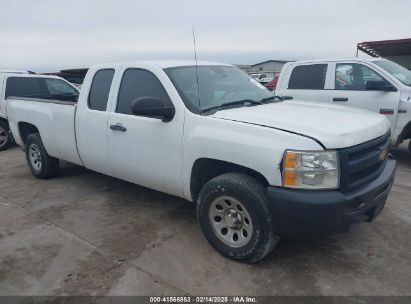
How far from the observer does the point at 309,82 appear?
7078 mm

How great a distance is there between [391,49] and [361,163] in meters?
17.2

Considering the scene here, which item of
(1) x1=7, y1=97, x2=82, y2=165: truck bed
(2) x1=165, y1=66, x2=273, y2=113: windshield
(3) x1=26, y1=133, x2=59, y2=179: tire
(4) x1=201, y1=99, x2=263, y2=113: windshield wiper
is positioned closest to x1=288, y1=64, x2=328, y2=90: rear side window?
(2) x1=165, y1=66, x2=273, y2=113: windshield

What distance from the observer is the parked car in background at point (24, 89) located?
840 cm

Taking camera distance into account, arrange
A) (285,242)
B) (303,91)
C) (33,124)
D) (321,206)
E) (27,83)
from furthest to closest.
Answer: (27,83), (303,91), (33,124), (285,242), (321,206)

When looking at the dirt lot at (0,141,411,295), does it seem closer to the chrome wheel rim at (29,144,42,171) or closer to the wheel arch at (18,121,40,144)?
the chrome wheel rim at (29,144,42,171)

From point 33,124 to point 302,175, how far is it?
180 inches

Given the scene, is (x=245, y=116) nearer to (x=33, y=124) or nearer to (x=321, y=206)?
(x=321, y=206)

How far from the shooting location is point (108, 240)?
3.82 metres

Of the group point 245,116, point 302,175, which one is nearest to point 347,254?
point 302,175

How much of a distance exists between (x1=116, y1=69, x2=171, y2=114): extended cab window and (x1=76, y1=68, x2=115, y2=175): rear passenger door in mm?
209

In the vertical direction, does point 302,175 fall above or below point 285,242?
above

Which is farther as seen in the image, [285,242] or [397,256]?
[285,242]

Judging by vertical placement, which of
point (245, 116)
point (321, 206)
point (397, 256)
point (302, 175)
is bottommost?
point (397, 256)

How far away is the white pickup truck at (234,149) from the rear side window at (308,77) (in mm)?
2880
